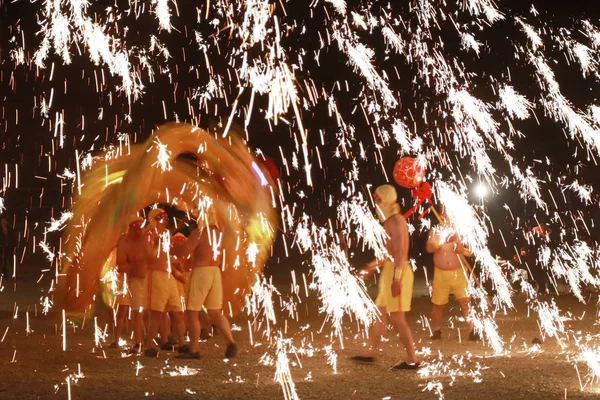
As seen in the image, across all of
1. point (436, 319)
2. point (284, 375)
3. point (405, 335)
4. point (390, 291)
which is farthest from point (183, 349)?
point (436, 319)

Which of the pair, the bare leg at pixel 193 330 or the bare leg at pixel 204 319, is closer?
the bare leg at pixel 193 330

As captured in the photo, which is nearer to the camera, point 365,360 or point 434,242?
point 365,360

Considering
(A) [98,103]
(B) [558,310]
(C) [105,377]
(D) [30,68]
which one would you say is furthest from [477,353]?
(D) [30,68]

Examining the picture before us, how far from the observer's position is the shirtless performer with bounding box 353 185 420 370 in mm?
8320

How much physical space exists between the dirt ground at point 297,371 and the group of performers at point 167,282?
0.33 meters

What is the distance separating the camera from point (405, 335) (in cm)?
830

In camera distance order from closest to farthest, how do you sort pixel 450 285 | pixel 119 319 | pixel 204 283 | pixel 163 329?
pixel 204 283
pixel 163 329
pixel 119 319
pixel 450 285

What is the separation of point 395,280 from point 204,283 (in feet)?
6.90

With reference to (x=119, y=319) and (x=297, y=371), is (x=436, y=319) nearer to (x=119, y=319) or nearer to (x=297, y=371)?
(x=297, y=371)

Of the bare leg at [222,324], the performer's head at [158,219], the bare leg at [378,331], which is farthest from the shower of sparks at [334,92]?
the bare leg at [378,331]

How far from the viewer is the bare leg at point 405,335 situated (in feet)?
27.0

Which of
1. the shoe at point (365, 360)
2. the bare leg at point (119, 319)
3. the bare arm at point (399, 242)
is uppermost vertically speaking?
the bare arm at point (399, 242)

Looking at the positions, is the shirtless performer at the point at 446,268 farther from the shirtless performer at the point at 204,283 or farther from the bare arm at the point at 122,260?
the bare arm at the point at 122,260

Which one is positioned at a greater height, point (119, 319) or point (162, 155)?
point (162, 155)
